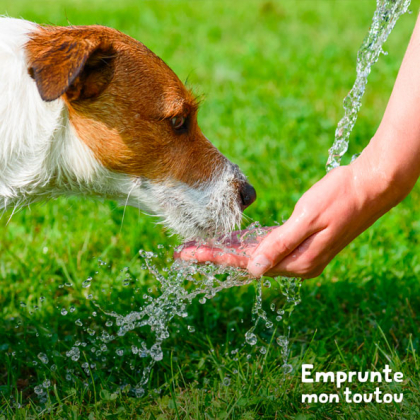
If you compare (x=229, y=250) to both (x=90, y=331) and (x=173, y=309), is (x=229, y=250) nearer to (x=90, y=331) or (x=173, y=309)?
(x=173, y=309)

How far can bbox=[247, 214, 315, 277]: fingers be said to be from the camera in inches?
88.7

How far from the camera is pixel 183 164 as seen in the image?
108 inches

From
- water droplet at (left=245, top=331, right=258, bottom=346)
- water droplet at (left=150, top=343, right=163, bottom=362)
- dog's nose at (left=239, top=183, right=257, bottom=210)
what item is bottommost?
water droplet at (left=150, top=343, right=163, bottom=362)

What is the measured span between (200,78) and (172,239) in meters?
3.46

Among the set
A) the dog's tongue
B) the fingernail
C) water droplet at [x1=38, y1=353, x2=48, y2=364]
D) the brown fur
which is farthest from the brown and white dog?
water droplet at [x1=38, y1=353, x2=48, y2=364]

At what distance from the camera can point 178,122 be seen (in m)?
2.73

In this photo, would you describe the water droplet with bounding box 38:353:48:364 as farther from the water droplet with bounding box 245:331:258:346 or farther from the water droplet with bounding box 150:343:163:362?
the water droplet with bounding box 245:331:258:346

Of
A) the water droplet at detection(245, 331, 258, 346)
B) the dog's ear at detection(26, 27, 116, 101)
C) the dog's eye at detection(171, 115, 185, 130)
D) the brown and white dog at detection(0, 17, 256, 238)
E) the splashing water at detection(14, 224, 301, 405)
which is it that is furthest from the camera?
the water droplet at detection(245, 331, 258, 346)

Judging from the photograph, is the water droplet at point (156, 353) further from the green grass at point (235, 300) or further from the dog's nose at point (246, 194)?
the dog's nose at point (246, 194)

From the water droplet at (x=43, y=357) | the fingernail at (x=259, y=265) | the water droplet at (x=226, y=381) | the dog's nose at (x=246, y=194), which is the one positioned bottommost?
the water droplet at (x=226, y=381)

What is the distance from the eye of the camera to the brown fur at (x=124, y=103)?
253 centimetres

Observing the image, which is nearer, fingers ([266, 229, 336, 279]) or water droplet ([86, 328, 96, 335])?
fingers ([266, 229, 336, 279])

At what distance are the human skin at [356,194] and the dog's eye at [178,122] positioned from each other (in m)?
0.70

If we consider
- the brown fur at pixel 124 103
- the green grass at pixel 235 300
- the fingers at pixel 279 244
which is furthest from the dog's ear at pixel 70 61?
the fingers at pixel 279 244
